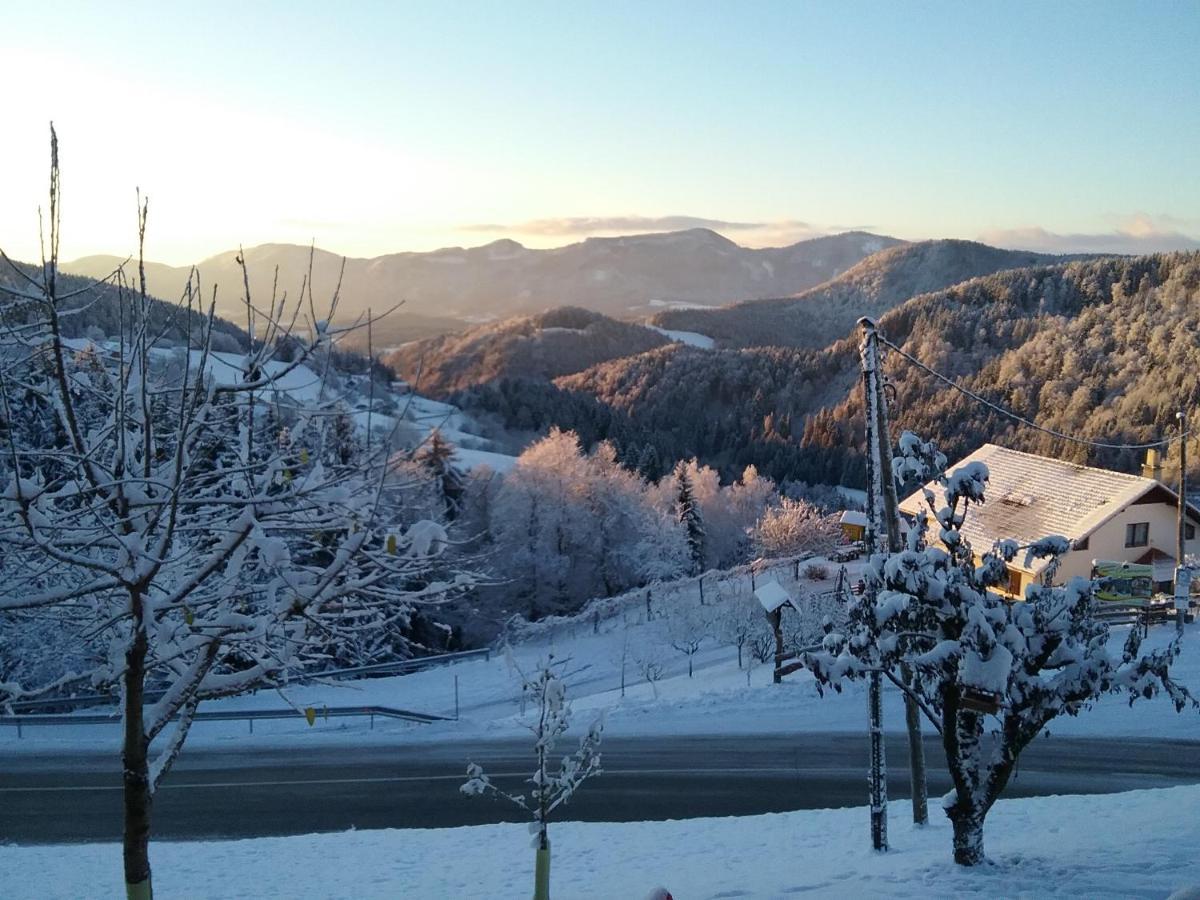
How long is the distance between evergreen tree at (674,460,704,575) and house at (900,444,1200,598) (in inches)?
795

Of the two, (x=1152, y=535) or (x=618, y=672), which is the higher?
(x=1152, y=535)

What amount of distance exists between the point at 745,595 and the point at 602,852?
23.1 metres

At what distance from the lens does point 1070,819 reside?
11.4 meters

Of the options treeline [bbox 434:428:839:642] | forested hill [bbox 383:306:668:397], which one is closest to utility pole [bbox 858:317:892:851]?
treeline [bbox 434:428:839:642]

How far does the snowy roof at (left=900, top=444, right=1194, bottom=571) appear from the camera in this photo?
88.6ft

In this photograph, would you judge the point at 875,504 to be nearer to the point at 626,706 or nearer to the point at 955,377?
the point at 626,706

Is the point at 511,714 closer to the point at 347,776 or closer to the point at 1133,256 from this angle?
the point at 347,776

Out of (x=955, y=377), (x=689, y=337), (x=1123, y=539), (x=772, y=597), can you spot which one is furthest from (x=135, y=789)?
(x=689, y=337)

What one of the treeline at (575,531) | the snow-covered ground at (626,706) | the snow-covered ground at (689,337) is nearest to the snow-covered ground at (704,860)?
the snow-covered ground at (626,706)

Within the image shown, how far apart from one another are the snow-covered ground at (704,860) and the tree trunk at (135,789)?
4971 mm

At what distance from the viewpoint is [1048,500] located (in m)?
28.7

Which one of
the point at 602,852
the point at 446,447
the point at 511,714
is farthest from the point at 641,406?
the point at 602,852

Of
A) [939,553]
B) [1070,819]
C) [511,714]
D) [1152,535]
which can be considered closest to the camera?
[939,553]

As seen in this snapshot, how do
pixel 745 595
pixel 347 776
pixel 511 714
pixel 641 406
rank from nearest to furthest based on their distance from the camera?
pixel 347 776 → pixel 511 714 → pixel 745 595 → pixel 641 406
